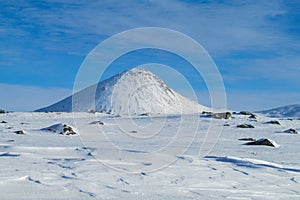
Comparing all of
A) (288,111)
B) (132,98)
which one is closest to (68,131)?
(132,98)

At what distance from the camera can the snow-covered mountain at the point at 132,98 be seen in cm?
6831

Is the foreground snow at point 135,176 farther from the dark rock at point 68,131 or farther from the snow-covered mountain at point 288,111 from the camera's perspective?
the snow-covered mountain at point 288,111

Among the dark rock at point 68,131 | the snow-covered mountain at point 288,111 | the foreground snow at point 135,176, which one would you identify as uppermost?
the snow-covered mountain at point 288,111

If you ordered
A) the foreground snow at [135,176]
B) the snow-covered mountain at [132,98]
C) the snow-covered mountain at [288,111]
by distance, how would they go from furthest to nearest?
the snow-covered mountain at [288,111]
the snow-covered mountain at [132,98]
the foreground snow at [135,176]

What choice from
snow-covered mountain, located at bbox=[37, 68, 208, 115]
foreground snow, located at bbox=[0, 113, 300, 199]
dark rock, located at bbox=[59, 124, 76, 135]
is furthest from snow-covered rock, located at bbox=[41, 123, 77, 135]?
snow-covered mountain, located at bbox=[37, 68, 208, 115]

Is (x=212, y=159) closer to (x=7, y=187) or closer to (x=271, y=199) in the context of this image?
(x=271, y=199)

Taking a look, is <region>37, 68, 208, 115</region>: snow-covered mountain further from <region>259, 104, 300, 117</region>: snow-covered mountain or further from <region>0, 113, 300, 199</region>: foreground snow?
<region>0, 113, 300, 199</region>: foreground snow

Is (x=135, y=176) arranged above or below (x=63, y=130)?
below

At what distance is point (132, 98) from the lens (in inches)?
2852

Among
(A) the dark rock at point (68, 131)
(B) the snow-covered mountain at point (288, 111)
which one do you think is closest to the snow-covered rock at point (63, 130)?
(A) the dark rock at point (68, 131)

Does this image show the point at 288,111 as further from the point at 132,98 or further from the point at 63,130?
the point at 63,130

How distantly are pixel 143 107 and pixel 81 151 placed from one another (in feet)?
177

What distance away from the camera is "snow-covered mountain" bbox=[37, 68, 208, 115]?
224 ft

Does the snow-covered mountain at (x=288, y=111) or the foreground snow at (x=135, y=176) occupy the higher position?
the snow-covered mountain at (x=288, y=111)
